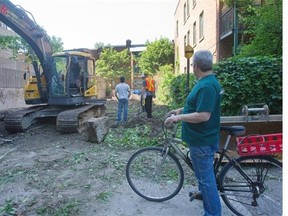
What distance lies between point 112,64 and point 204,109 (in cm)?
3202

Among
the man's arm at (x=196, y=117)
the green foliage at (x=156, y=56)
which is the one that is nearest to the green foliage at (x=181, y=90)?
the man's arm at (x=196, y=117)

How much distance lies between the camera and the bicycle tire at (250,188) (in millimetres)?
3518

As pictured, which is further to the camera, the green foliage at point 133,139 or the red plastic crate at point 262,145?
the green foliage at point 133,139

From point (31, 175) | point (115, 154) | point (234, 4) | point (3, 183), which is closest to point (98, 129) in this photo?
point (115, 154)

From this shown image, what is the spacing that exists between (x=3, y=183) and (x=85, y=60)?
21.0 ft

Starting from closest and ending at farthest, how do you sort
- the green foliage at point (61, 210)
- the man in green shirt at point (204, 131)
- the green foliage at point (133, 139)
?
the man in green shirt at point (204, 131)
the green foliage at point (61, 210)
the green foliage at point (133, 139)

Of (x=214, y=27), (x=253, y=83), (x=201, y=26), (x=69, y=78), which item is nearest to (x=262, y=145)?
(x=253, y=83)

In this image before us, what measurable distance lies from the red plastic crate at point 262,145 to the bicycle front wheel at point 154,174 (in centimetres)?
92

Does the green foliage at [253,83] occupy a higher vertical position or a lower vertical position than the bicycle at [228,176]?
higher

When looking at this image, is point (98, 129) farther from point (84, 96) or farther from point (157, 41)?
point (157, 41)

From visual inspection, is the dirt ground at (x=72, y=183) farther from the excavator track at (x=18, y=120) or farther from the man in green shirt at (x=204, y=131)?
the excavator track at (x=18, y=120)

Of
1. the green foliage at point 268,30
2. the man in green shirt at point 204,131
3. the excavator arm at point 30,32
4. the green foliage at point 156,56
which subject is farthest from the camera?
the green foliage at point 156,56

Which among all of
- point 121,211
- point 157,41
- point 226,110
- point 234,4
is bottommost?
point 121,211

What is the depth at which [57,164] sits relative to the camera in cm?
597
